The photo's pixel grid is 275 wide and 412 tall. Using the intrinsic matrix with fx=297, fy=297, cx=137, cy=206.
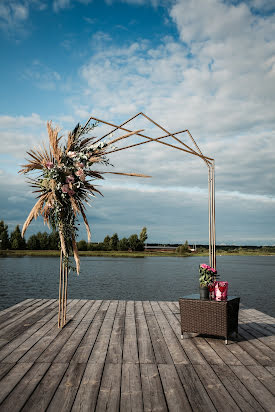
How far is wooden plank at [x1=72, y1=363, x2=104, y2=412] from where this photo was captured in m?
2.30

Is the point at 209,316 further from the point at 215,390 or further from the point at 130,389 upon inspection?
the point at 130,389

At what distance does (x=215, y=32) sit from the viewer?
5.42 meters

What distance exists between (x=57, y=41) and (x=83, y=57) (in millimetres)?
891

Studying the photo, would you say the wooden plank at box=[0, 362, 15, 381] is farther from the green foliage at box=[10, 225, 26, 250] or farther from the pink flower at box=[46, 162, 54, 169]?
the green foliage at box=[10, 225, 26, 250]

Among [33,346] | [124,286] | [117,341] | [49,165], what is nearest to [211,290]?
[117,341]

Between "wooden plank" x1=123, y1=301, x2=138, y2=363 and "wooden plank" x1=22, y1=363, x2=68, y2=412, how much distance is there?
2.41ft

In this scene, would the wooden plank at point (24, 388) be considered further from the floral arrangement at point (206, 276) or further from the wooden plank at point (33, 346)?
the floral arrangement at point (206, 276)

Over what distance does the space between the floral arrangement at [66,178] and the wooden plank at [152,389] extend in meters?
1.88

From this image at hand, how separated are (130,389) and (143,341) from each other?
4.85ft

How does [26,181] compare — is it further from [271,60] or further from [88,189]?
[271,60]

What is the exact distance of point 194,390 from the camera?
2604 mm

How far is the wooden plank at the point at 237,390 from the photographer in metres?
2.36

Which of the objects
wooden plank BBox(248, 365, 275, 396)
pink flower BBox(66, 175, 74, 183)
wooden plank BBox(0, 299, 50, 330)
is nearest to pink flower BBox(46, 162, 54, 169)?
pink flower BBox(66, 175, 74, 183)

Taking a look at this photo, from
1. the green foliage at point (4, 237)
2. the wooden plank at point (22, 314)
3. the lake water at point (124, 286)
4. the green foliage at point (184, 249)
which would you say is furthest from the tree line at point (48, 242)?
the wooden plank at point (22, 314)
